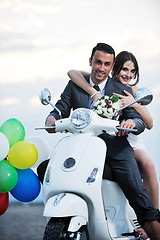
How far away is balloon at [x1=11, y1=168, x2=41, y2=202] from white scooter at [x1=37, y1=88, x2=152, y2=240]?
0.90m

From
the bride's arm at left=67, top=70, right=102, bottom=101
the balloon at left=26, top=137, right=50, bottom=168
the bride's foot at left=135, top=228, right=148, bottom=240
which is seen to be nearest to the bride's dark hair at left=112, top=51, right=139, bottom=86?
the bride's arm at left=67, top=70, right=102, bottom=101

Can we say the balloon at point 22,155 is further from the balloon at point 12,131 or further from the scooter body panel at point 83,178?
the scooter body panel at point 83,178

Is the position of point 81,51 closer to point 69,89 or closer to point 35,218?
point 35,218

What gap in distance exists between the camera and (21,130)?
3117 millimetres

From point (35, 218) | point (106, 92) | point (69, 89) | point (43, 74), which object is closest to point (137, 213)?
point (106, 92)

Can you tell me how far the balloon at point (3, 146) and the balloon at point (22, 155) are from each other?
0.08 m

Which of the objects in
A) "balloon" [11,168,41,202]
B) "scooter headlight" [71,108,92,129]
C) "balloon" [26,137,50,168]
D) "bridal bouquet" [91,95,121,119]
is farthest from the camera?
"balloon" [26,137,50,168]

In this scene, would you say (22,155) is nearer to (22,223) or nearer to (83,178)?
(83,178)

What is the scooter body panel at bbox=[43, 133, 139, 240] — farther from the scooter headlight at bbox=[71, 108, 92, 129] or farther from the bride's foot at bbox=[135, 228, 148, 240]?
the bride's foot at bbox=[135, 228, 148, 240]

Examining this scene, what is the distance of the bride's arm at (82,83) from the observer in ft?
7.97

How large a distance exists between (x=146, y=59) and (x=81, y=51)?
2.81 feet

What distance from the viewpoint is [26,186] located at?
2.96m

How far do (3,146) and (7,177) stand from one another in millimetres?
219

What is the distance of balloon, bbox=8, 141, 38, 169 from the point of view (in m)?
2.85
